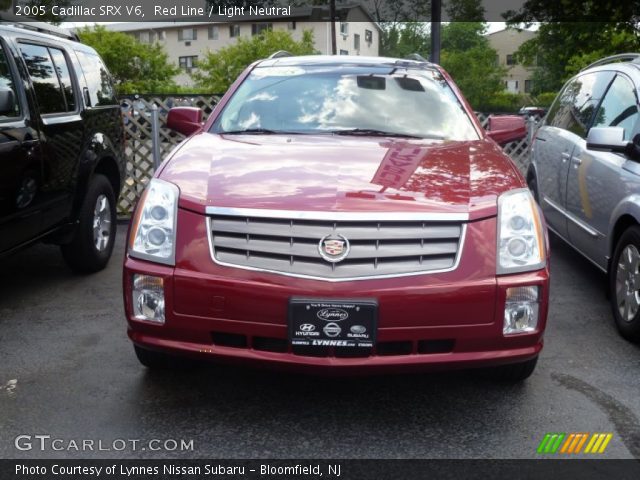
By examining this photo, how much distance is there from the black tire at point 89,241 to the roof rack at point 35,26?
117 centimetres

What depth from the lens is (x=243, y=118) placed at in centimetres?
423

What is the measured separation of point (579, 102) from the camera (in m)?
5.85

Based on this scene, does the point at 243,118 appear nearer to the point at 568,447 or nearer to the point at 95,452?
the point at 95,452

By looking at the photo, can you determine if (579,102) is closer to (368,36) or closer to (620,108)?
(620,108)

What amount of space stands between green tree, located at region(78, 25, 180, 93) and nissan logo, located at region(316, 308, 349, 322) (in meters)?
40.2

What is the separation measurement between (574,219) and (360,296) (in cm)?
313

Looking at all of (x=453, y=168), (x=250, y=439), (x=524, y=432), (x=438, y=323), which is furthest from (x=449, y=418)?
(x=453, y=168)

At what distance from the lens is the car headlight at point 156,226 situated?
2963 millimetres

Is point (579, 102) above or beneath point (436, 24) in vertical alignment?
beneath

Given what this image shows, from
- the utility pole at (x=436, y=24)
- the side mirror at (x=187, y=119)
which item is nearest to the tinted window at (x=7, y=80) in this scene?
the side mirror at (x=187, y=119)

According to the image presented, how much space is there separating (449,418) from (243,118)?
2.14 metres

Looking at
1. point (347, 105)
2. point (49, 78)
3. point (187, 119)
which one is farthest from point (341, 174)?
point (49, 78)

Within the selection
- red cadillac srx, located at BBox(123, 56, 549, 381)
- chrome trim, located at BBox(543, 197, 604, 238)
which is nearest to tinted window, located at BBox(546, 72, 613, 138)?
chrome trim, located at BBox(543, 197, 604, 238)

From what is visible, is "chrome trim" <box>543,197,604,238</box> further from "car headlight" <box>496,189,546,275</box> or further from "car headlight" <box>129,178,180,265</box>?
"car headlight" <box>129,178,180,265</box>
